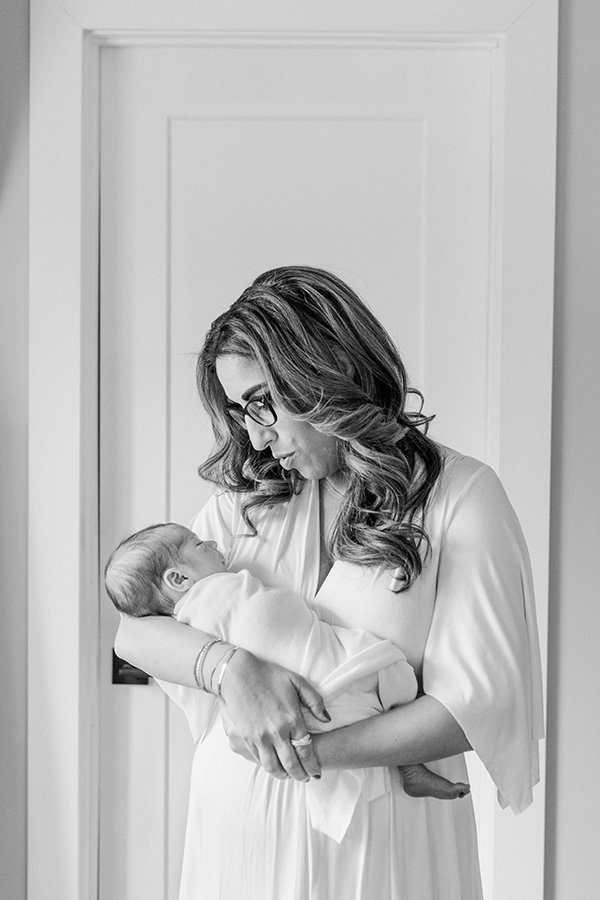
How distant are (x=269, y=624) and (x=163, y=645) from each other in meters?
0.15

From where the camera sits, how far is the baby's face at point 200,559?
50.1 inches

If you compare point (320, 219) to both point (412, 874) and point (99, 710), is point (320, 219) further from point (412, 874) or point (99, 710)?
point (412, 874)

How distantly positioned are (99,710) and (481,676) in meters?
1.13

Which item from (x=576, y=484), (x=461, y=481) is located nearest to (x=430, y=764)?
(x=461, y=481)

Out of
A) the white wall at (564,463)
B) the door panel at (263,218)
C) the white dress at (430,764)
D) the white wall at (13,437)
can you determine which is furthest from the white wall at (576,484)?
the white wall at (13,437)

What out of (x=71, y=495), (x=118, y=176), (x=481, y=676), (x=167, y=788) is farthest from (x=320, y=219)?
(x=167, y=788)

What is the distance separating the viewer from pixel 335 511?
52.6 inches

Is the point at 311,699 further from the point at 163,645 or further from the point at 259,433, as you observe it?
the point at 259,433

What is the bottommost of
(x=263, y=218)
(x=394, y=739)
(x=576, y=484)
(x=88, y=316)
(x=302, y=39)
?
(x=394, y=739)

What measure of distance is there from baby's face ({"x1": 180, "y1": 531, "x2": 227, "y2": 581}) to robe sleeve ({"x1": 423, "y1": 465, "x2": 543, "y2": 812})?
1.00 ft

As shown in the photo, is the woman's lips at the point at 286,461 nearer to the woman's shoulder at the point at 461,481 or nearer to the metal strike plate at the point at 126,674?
the woman's shoulder at the point at 461,481

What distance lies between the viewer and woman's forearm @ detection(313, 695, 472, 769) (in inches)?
44.4

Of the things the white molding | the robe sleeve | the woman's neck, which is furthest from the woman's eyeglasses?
the white molding

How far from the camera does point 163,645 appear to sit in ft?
4.05
